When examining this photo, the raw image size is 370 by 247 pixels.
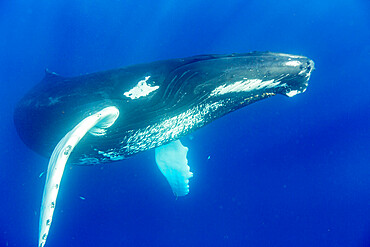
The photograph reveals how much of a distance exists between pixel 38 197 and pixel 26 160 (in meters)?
1.64

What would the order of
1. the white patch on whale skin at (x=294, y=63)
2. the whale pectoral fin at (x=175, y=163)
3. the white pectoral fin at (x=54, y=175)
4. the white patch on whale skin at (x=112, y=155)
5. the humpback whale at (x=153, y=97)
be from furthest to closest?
the whale pectoral fin at (x=175, y=163) → the white patch on whale skin at (x=112, y=155) → the white patch on whale skin at (x=294, y=63) → the humpback whale at (x=153, y=97) → the white pectoral fin at (x=54, y=175)

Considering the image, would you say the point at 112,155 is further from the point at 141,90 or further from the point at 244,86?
the point at 244,86

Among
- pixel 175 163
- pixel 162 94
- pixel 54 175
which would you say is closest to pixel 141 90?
pixel 162 94

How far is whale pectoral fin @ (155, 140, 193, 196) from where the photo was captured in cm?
643

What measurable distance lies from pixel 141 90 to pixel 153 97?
9.3 inches

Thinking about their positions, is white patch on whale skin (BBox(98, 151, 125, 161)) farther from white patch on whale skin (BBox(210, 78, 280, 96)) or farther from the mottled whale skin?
white patch on whale skin (BBox(210, 78, 280, 96))

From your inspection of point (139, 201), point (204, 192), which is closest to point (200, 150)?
point (204, 192)

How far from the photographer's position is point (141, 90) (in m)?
3.88

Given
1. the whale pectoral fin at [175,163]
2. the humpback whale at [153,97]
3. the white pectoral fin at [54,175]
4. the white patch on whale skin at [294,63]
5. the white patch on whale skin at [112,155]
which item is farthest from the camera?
the whale pectoral fin at [175,163]

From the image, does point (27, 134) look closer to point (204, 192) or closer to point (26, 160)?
point (26, 160)

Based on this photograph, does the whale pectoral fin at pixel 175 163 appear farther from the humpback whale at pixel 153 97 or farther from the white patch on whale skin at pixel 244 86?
the white patch on whale skin at pixel 244 86

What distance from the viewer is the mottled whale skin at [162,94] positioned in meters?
3.69

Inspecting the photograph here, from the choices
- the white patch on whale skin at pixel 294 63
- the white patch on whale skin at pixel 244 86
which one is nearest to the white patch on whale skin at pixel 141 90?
the white patch on whale skin at pixel 244 86

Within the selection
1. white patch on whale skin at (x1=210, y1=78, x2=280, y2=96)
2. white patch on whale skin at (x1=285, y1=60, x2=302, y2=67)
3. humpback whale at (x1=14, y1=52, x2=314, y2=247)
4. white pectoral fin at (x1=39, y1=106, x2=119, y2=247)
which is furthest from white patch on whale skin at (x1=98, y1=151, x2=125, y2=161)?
white patch on whale skin at (x1=285, y1=60, x2=302, y2=67)
